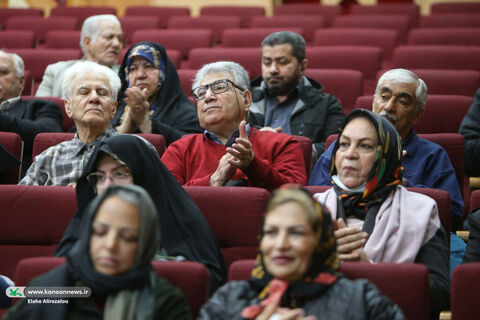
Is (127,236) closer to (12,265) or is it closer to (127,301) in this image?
(127,301)

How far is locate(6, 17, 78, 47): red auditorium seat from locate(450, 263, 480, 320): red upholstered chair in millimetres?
3779

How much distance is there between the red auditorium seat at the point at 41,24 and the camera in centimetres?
482

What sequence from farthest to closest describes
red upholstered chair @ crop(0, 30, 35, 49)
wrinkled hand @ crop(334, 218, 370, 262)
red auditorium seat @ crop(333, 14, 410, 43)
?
1. red auditorium seat @ crop(333, 14, 410, 43)
2. red upholstered chair @ crop(0, 30, 35, 49)
3. wrinkled hand @ crop(334, 218, 370, 262)

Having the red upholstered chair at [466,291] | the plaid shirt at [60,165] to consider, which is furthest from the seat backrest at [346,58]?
the red upholstered chair at [466,291]

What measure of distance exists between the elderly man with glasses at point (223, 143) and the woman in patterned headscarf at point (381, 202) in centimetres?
25

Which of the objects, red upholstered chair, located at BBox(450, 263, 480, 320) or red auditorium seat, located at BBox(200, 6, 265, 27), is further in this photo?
red auditorium seat, located at BBox(200, 6, 265, 27)

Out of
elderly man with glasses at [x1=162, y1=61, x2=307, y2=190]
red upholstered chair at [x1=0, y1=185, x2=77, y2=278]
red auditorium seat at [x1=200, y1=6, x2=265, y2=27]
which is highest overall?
red auditorium seat at [x1=200, y1=6, x2=265, y2=27]

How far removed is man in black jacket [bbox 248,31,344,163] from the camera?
9.49 ft

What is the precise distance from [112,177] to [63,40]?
2.80m

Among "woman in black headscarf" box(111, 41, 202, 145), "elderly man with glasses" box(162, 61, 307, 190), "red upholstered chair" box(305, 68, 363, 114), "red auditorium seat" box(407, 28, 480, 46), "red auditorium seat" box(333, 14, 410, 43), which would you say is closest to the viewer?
"elderly man with glasses" box(162, 61, 307, 190)

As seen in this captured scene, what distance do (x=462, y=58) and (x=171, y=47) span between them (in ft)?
5.06

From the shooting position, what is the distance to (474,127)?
274 centimetres

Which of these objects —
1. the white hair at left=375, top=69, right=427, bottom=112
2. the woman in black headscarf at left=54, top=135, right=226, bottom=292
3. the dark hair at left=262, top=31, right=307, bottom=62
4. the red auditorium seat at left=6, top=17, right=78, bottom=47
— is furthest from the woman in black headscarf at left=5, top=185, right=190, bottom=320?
the red auditorium seat at left=6, top=17, right=78, bottom=47

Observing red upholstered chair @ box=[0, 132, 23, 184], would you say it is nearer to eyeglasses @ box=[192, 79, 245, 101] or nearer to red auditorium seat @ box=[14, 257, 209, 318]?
eyeglasses @ box=[192, 79, 245, 101]
